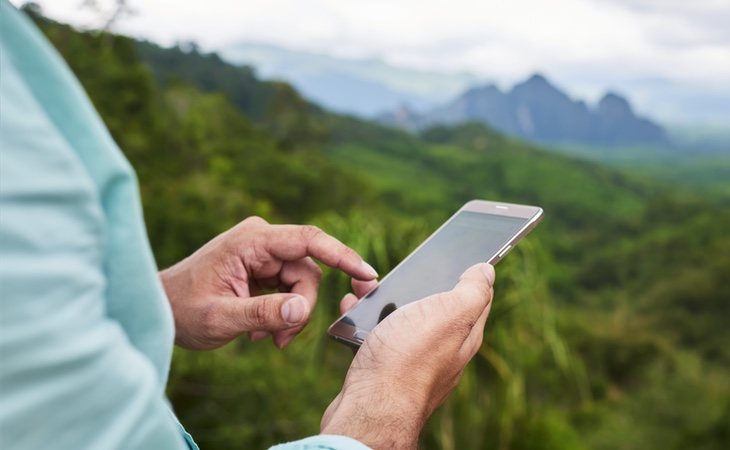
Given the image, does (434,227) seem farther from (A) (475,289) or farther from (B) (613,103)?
(B) (613,103)

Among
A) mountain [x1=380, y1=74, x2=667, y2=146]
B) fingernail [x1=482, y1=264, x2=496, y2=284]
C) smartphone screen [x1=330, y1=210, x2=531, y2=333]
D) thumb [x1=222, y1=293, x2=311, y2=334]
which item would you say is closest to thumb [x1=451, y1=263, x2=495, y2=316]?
fingernail [x1=482, y1=264, x2=496, y2=284]

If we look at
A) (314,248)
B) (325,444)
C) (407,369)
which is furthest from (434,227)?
(325,444)

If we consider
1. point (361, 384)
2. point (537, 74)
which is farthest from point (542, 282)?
point (537, 74)

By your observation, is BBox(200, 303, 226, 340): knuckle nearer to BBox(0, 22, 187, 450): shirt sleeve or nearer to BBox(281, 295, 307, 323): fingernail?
BBox(281, 295, 307, 323): fingernail

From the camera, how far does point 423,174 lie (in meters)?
55.6

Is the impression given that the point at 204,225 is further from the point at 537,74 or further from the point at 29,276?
the point at 537,74

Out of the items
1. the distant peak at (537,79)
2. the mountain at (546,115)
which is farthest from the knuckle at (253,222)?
the distant peak at (537,79)

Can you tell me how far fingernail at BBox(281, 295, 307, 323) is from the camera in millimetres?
1082

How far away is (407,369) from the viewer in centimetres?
86

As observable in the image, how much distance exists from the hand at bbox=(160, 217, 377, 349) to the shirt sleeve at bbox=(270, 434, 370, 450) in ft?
1.35

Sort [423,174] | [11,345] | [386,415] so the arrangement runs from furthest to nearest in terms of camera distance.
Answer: [423,174] → [386,415] → [11,345]

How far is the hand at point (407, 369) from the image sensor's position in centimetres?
81

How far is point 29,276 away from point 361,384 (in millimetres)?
452

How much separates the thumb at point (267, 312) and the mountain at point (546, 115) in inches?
3478
